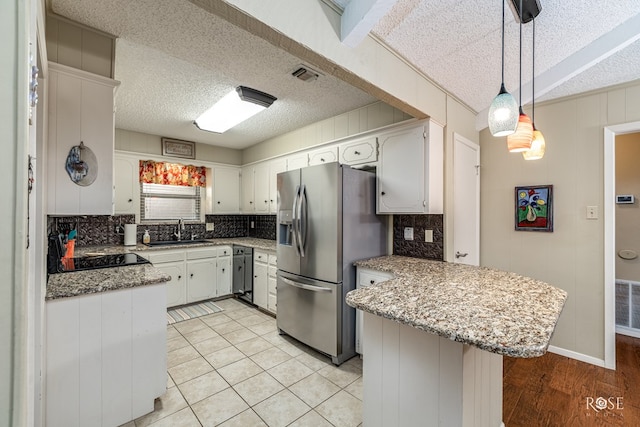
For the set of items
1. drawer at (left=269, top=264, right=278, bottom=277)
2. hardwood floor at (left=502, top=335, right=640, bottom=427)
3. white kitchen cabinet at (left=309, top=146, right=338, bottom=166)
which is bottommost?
hardwood floor at (left=502, top=335, right=640, bottom=427)

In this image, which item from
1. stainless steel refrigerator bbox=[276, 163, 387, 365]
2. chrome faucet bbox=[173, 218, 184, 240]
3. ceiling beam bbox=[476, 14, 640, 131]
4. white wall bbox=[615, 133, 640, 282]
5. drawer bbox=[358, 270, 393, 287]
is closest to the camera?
ceiling beam bbox=[476, 14, 640, 131]

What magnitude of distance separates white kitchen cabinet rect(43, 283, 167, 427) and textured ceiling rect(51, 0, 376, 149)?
4.98 ft

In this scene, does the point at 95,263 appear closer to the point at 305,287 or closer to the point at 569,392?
the point at 305,287

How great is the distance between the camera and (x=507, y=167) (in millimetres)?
2764

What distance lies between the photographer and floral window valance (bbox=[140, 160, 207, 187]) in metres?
3.88

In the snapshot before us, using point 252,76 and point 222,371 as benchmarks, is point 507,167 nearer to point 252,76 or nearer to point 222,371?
point 252,76

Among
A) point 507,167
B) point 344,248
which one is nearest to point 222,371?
point 344,248

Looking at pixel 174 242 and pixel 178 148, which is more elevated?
pixel 178 148

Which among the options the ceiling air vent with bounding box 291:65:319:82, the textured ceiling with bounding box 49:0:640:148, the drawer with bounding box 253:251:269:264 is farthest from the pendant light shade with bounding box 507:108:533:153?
the drawer with bounding box 253:251:269:264

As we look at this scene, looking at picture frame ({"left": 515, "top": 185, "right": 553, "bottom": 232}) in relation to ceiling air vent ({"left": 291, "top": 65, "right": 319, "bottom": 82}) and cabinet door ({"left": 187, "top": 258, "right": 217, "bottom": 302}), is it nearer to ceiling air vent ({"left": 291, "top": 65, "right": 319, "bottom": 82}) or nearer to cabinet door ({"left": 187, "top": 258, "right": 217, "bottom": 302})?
ceiling air vent ({"left": 291, "top": 65, "right": 319, "bottom": 82})

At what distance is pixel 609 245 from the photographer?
7.45 ft

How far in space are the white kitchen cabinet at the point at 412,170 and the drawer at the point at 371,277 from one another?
59 cm

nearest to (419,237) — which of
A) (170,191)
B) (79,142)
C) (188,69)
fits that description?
(188,69)

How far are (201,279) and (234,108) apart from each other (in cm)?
236
